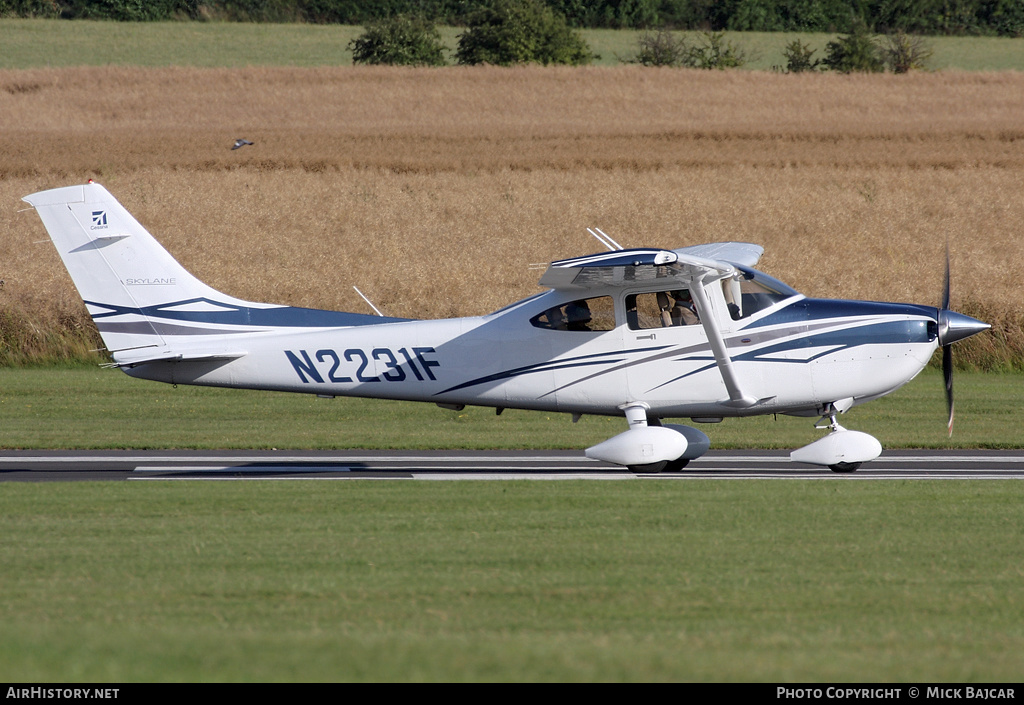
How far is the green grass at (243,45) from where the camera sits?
6500 centimetres

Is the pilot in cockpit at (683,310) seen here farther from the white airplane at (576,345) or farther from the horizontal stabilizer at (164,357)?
the horizontal stabilizer at (164,357)

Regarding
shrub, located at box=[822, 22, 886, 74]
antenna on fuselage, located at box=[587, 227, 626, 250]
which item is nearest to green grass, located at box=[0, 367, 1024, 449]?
antenna on fuselage, located at box=[587, 227, 626, 250]

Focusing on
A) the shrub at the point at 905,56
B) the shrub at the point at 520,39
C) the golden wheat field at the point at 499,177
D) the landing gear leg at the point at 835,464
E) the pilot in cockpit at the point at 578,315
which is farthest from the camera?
the shrub at the point at 905,56

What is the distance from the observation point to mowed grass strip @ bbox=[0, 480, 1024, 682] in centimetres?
554

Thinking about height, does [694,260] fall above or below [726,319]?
above

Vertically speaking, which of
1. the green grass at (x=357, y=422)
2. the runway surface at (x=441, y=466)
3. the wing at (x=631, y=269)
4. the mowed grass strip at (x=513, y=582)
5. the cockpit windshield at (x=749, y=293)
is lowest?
the green grass at (x=357, y=422)

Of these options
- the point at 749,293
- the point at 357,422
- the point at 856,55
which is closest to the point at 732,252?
the point at 749,293

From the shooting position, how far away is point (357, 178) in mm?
38906

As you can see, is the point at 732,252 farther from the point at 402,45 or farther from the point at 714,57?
the point at 714,57

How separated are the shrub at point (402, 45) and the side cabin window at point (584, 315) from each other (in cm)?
5353

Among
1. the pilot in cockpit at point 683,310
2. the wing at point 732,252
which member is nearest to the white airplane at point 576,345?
the pilot in cockpit at point 683,310

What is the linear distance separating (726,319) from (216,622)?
7.31m

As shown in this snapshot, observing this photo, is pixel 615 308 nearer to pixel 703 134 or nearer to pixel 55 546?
pixel 55 546

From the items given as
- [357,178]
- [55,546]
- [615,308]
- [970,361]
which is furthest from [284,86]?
[55,546]
